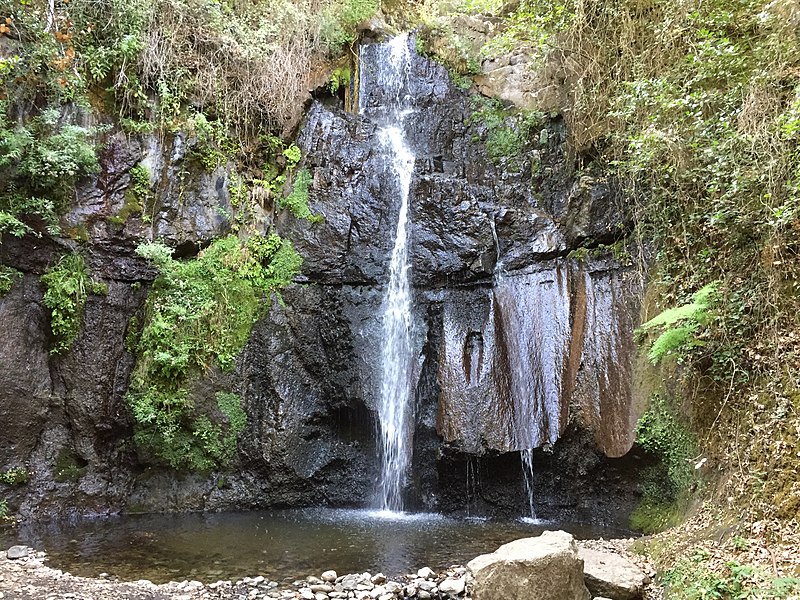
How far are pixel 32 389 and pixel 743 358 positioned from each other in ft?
28.0

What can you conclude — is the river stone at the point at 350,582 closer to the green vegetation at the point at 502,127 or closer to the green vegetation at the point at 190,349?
the green vegetation at the point at 190,349

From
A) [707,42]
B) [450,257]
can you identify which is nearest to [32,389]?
[450,257]

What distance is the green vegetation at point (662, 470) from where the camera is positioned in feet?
20.8

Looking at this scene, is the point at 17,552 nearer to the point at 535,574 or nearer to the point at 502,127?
the point at 535,574

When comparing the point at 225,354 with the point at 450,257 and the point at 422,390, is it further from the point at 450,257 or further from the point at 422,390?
the point at 450,257

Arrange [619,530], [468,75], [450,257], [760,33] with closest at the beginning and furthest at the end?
[760,33], [619,530], [450,257], [468,75]

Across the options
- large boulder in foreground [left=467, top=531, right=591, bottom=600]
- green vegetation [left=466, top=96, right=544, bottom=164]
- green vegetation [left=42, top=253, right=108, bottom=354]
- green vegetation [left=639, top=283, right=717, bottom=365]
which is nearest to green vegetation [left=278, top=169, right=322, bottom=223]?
green vegetation [left=466, top=96, right=544, bottom=164]

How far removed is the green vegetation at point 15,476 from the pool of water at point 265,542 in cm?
61

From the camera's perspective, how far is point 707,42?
240 inches

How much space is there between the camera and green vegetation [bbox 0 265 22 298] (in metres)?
7.54

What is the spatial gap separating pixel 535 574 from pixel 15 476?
22.2 feet

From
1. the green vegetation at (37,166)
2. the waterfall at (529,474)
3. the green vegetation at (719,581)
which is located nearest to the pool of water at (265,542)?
the waterfall at (529,474)

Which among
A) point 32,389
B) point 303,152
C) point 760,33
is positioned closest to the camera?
point 760,33

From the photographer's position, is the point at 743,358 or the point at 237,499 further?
the point at 237,499
